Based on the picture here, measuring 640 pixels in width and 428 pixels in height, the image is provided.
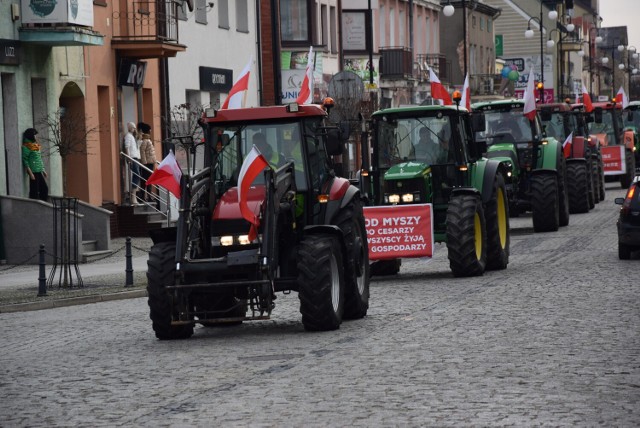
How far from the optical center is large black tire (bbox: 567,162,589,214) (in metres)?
39.2

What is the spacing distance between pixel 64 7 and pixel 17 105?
7.00ft

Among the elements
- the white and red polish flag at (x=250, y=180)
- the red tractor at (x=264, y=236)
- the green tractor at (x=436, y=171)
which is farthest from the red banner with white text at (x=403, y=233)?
the white and red polish flag at (x=250, y=180)

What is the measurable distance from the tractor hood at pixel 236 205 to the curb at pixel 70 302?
6368 millimetres

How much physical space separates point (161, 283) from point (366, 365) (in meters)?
3.30

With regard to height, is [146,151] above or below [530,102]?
below

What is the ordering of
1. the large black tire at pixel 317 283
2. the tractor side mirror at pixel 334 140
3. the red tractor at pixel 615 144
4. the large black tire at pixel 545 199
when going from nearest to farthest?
the large black tire at pixel 317 283 → the tractor side mirror at pixel 334 140 → the large black tire at pixel 545 199 → the red tractor at pixel 615 144

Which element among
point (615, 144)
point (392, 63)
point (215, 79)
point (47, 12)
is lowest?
point (615, 144)

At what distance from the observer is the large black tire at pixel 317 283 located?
634 inches

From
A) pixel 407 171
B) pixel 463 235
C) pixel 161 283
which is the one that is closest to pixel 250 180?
pixel 161 283

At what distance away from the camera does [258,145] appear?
1750 centimetres

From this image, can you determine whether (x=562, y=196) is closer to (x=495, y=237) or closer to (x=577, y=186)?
(x=577, y=186)

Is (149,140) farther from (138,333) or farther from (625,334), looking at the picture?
(625,334)

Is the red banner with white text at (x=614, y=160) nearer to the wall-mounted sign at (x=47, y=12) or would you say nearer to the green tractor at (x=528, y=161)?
the green tractor at (x=528, y=161)

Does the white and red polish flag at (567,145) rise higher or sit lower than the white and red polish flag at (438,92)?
lower
